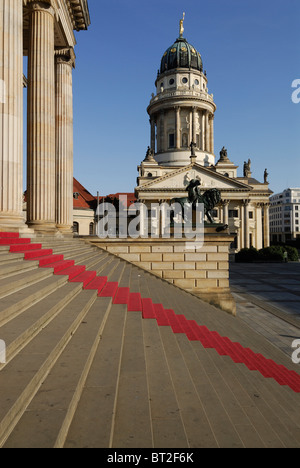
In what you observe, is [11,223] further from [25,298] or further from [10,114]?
[25,298]

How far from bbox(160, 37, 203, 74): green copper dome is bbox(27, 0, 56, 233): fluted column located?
246 ft

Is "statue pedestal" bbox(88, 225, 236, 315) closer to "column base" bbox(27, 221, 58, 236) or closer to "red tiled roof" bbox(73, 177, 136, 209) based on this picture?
"column base" bbox(27, 221, 58, 236)

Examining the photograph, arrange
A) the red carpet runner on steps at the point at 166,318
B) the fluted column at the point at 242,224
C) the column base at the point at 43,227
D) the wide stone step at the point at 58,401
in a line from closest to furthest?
1. the wide stone step at the point at 58,401
2. the red carpet runner on steps at the point at 166,318
3. the column base at the point at 43,227
4. the fluted column at the point at 242,224

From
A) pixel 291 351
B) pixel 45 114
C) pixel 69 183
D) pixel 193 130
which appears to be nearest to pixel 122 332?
pixel 291 351

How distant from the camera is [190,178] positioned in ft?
199

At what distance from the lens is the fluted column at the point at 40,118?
41.6 feet

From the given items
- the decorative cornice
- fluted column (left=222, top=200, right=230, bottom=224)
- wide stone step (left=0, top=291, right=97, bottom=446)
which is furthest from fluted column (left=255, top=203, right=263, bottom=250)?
wide stone step (left=0, top=291, right=97, bottom=446)

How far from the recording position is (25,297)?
463cm

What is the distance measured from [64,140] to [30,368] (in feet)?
50.1

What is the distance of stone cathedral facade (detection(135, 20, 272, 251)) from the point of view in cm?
6100

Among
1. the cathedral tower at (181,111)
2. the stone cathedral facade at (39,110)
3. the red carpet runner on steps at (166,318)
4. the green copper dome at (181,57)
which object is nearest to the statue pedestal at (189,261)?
the stone cathedral facade at (39,110)

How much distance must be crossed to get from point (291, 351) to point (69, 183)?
12800 mm

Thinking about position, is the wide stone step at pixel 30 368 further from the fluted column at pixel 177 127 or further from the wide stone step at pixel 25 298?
the fluted column at pixel 177 127
